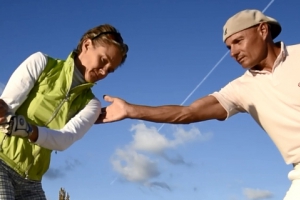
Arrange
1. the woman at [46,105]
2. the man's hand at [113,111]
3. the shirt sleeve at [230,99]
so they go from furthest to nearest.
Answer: the shirt sleeve at [230,99] < the man's hand at [113,111] < the woman at [46,105]

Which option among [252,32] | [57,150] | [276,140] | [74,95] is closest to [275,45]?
[252,32]

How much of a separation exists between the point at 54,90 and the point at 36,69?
12.2 inches

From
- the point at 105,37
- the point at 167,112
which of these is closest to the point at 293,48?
the point at 167,112

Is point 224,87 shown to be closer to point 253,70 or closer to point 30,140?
point 253,70

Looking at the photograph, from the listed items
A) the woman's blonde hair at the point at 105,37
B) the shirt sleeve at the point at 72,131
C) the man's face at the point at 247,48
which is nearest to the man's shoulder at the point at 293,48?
the man's face at the point at 247,48

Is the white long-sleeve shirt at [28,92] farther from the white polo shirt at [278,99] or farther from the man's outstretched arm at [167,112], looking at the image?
the white polo shirt at [278,99]

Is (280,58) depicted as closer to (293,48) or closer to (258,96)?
(293,48)

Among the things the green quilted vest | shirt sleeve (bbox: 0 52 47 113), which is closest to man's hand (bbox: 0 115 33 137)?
shirt sleeve (bbox: 0 52 47 113)

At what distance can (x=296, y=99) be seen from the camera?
624 centimetres

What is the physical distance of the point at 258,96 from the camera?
21.6ft

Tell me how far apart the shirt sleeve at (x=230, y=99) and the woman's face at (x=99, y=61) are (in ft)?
5.38

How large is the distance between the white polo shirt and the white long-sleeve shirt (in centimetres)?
212

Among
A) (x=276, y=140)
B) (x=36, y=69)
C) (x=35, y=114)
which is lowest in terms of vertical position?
(x=276, y=140)

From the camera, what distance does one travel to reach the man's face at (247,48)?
6.55 meters
